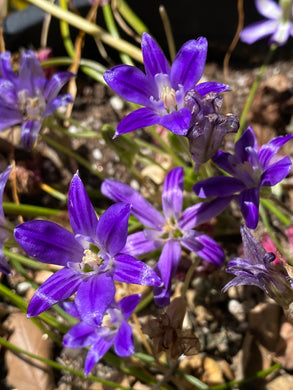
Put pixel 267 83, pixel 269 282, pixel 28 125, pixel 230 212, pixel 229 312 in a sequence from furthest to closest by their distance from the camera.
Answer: pixel 267 83 < pixel 230 212 < pixel 229 312 < pixel 28 125 < pixel 269 282

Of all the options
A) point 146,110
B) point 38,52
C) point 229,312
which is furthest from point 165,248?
point 38,52

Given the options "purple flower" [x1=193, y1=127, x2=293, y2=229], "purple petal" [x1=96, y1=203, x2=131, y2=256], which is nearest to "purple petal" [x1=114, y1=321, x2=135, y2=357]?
"purple petal" [x1=96, y1=203, x2=131, y2=256]

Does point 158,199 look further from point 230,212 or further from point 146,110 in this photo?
point 146,110

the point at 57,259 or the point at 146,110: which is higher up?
the point at 146,110

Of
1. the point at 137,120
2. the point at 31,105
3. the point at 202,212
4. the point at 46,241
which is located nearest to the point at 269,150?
the point at 202,212

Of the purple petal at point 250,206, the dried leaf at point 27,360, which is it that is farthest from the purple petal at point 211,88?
the dried leaf at point 27,360

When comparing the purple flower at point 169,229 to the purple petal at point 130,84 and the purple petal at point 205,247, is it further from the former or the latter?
the purple petal at point 130,84

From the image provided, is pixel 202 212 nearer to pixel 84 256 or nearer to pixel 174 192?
pixel 174 192
